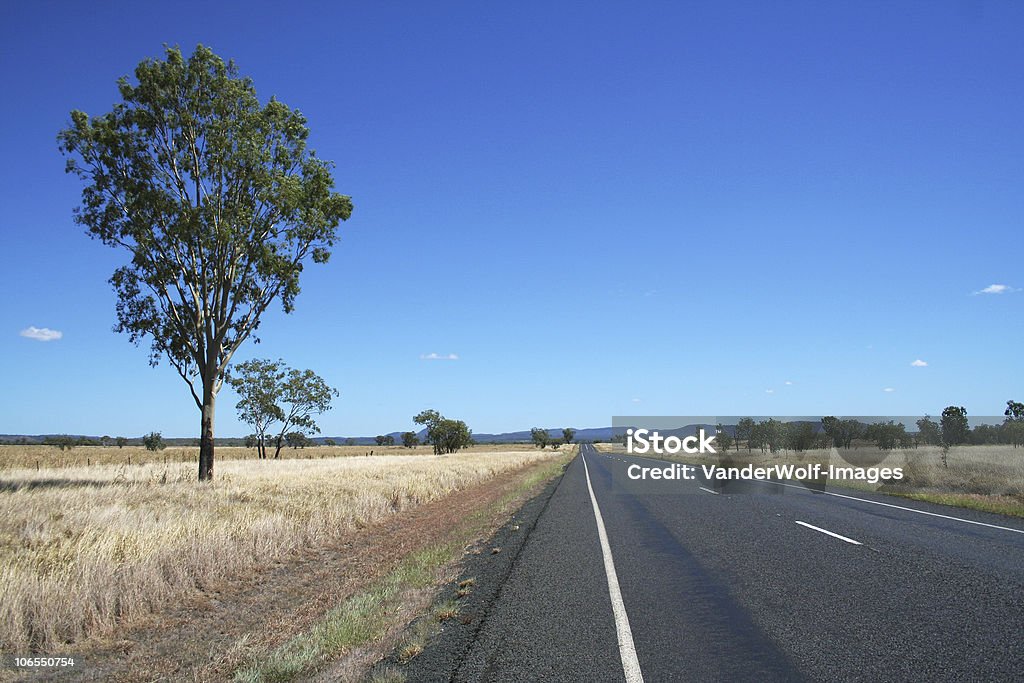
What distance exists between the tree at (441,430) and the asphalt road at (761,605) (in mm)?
82091

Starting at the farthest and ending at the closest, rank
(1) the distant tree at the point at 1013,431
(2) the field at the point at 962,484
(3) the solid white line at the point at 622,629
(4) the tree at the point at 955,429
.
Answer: (4) the tree at the point at 955,429, (1) the distant tree at the point at 1013,431, (2) the field at the point at 962,484, (3) the solid white line at the point at 622,629

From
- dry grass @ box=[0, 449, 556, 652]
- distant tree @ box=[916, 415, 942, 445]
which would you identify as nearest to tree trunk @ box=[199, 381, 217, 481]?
dry grass @ box=[0, 449, 556, 652]

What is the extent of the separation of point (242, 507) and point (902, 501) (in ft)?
64.1

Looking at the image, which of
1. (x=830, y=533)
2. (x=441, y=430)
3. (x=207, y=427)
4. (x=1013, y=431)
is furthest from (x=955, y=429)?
(x=207, y=427)

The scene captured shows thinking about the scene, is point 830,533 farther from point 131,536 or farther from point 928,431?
point 928,431

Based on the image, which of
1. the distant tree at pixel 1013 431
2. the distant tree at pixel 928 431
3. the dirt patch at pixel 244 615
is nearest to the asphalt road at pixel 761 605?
the dirt patch at pixel 244 615

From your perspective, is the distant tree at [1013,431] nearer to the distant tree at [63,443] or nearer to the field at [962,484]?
the field at [962,484]

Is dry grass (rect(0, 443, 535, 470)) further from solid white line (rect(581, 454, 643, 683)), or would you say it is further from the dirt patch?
solid white line (rect(581, 454, 643, 683))

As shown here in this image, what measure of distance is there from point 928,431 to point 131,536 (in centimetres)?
10418

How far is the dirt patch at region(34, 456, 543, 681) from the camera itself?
21.1ft

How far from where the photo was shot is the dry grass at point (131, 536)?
7344 mm

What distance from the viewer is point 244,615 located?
857 cm

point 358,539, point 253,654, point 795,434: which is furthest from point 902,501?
point 795,434

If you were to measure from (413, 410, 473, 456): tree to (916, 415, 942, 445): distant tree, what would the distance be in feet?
226
